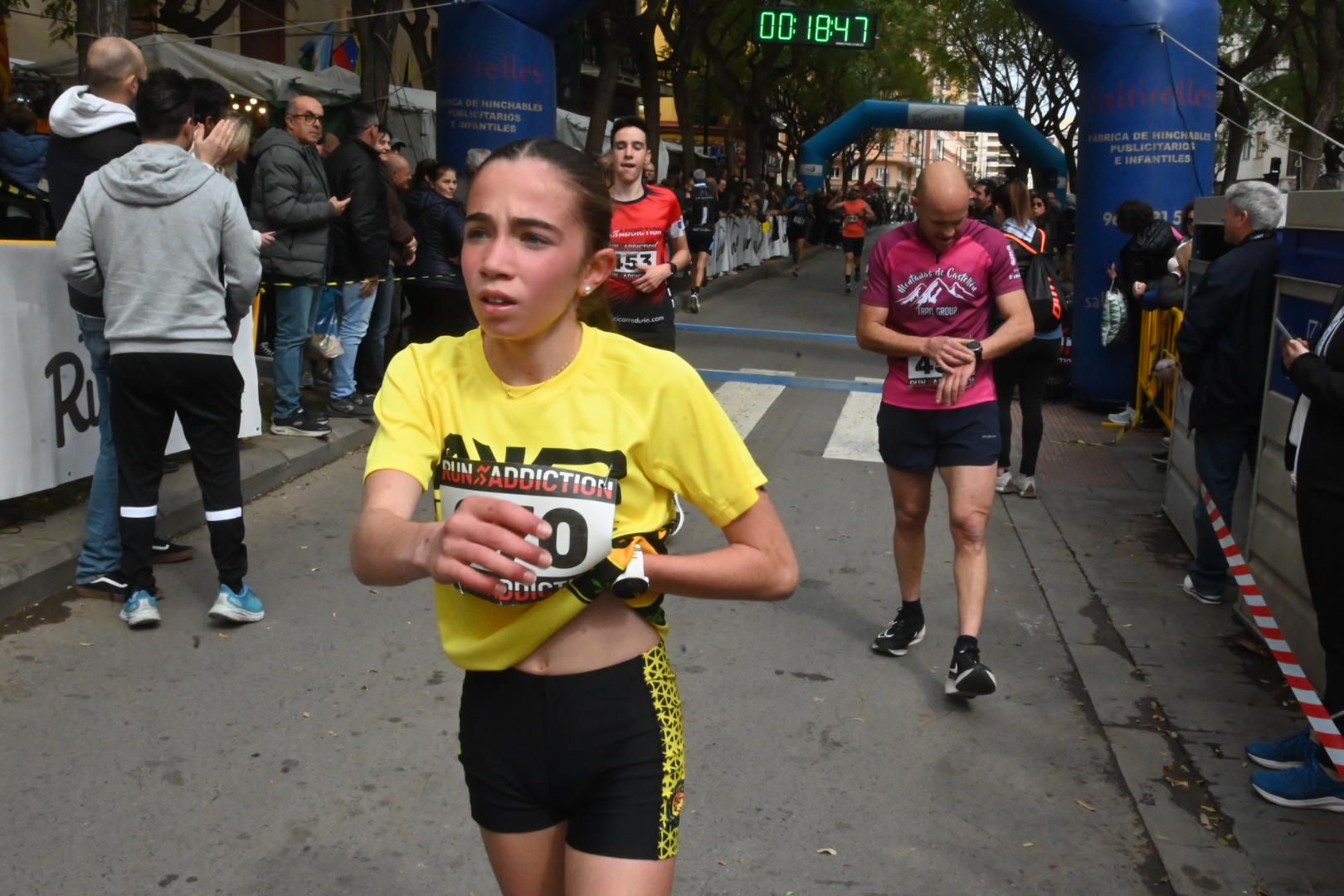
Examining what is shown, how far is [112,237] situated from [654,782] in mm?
3769

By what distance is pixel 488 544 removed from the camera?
1.71m

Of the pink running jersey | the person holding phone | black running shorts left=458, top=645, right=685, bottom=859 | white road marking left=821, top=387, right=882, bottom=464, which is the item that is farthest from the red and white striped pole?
white road marking left=821, top=387, right=882, bottom=464

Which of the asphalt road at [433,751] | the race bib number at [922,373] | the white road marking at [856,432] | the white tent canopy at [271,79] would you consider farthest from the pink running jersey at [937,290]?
the white tent canopy at [271,79]

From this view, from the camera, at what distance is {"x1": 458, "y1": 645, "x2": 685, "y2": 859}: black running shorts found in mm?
2152

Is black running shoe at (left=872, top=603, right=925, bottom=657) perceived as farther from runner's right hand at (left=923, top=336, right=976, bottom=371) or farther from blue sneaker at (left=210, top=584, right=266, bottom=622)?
blue sneaker at (left=210, top=584, right=266, bottom=622)

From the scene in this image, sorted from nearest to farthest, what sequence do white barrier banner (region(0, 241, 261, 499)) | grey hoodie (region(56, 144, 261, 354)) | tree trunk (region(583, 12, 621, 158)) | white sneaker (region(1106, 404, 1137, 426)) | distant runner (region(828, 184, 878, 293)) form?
grey hoodie (region(56, 144, 261, 354))
white barrier banner (region(0, 241, 261, 499))
white sneaker (region(1106, 404, 1137, 426))
tree trunk (region(583, 12, 621, 158))
distant runner (region(828, 184, 878, 293))

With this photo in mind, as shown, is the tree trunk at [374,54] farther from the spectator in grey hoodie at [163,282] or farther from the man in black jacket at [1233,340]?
the man in black jacket at [1233,340]

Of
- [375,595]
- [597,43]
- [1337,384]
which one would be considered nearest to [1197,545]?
[1337,384]

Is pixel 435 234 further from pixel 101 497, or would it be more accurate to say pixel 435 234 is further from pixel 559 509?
pixel 559 509

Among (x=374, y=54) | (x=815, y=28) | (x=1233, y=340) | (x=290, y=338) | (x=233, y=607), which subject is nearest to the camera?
(x=233, y=607)

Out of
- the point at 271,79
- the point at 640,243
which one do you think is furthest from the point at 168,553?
the point at 271,79

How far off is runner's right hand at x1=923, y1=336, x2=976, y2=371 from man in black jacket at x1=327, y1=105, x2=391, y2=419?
499 centimetres

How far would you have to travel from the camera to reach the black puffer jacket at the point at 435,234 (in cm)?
1014

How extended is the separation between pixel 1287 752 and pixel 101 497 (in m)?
4.50
